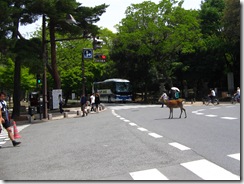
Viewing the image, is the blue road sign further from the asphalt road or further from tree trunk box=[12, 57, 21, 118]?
the asphalt road

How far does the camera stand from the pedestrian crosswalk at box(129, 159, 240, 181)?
548 cm

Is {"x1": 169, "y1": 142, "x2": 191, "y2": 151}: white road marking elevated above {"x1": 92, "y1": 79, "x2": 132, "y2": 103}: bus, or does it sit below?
below

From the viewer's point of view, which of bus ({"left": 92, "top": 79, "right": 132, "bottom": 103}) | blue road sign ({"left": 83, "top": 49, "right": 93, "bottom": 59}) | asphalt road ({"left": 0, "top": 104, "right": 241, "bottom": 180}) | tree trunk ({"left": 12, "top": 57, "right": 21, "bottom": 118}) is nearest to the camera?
asphalt road ({"left": 0, "top": 104, "right": 241, "bottom": 180})

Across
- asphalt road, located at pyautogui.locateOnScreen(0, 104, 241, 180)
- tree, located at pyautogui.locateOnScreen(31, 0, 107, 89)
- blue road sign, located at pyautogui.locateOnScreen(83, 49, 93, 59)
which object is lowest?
asphalt road, located at pyautogui.locateOnScreen(0, 104, 241, 180)

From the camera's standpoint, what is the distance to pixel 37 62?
23.0 metres

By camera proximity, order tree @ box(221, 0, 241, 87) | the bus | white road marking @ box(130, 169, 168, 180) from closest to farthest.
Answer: white road marking @ box(130, 169, 168, 180) → tree @ box(221, 0, 241, 87) → the bus

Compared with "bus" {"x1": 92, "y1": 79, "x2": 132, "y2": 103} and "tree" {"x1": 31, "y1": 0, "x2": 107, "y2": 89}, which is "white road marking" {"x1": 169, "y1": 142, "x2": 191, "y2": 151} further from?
"bus" {"x1": 92, "y1": 79, "x2": 132, "y2": 103}

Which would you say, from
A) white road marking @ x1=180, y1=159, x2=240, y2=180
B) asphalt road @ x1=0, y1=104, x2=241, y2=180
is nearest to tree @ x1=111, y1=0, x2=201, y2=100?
asphalt road @ x1=0, y1=104, x2=241, y2=180

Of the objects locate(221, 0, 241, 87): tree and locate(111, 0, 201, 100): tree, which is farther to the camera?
locate(111, 0, 201, 100): tree

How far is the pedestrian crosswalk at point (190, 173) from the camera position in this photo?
548 centimetres

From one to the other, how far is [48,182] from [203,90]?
2026 inches

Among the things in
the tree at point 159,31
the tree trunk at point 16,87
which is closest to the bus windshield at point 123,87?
the tree at point 159,31

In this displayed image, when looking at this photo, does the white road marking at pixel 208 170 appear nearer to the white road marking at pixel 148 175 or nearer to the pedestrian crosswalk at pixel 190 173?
the pedestrian crosswalk at pixel 190 173

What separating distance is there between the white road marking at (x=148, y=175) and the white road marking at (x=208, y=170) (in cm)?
59
